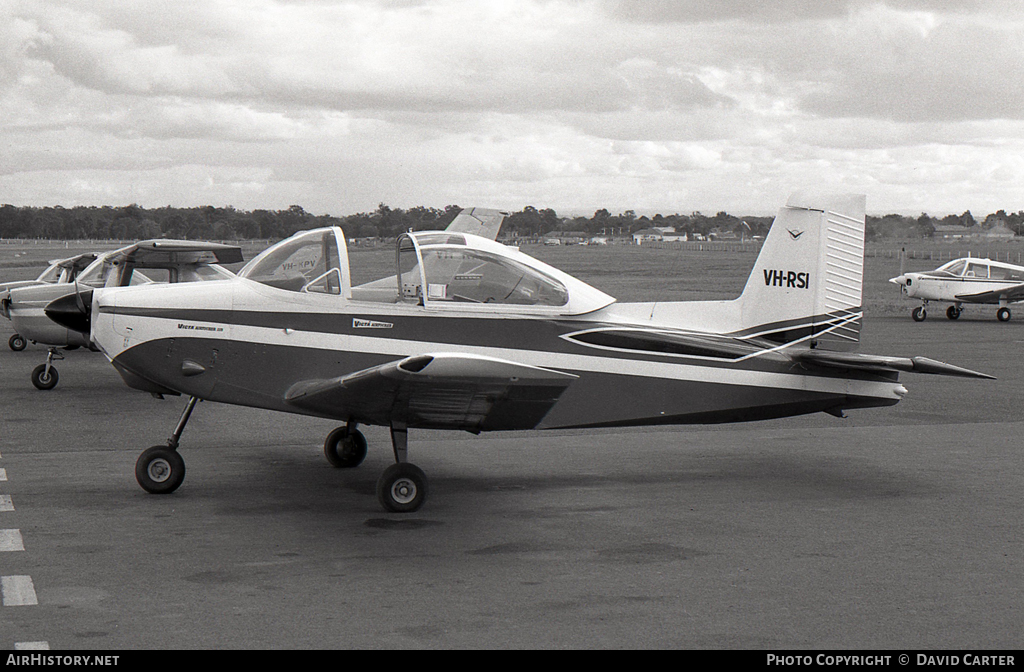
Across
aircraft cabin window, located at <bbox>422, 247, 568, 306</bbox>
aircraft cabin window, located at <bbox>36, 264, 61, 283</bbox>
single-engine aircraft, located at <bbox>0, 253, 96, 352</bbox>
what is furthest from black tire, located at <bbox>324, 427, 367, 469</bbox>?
aircraft cabin window, located at <bbox>36, 264, 61, 283</bbox>

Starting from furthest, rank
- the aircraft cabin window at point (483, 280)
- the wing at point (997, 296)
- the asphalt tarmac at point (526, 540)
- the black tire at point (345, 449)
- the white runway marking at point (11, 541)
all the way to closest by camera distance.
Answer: the wing at point (997, 296), the black tire at point (345, 449), the aircraft cabin window at point (483, 280), the white runway marking at point (11, 541), the asphalt tarmac at point (526, 540)

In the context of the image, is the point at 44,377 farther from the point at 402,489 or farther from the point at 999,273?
the point at 999,273

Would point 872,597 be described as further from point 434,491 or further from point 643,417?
point 434,491

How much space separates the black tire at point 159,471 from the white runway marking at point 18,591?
6.54 feet

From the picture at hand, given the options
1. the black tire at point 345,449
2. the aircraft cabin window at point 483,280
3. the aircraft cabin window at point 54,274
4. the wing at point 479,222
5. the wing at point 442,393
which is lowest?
the black tire at point 345,449

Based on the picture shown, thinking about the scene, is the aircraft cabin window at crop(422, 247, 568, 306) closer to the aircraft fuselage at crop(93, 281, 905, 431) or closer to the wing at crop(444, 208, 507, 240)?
the aircraft fuselage at crop(93, 281, 905, 431)

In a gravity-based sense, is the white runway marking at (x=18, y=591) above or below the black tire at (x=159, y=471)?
below

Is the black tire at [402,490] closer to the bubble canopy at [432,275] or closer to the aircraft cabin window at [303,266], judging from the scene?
the bubble canopy at [432,275]

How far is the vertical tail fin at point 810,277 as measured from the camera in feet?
27.9

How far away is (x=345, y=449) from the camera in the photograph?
342 inches

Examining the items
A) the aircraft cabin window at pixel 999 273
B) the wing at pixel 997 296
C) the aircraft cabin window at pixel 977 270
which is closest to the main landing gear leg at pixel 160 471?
the wing at pixel 997 296

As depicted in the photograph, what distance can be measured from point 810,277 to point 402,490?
4139 mm
